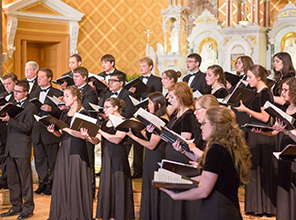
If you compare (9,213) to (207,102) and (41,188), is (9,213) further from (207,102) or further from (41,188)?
(207,102)

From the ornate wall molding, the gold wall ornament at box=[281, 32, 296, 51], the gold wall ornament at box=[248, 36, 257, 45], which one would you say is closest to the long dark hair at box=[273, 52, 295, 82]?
the gold wall ornament at box=[248, 36, 257, 45]

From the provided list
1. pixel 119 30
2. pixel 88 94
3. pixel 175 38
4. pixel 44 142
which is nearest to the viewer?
pixel 88 94

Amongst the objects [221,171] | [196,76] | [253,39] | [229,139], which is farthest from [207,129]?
[253,39]

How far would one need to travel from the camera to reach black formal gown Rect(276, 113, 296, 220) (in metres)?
3.54

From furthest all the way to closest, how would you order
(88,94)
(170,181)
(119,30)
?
(119,30), (88,94), (170,181)

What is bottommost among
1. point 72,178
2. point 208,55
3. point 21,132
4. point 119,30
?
point 72,178

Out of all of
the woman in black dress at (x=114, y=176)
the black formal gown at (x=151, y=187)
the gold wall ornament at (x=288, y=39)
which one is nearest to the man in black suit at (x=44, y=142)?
the woman in black dress at (x=114, y=176)

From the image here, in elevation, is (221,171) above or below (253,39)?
below

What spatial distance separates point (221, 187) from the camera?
2156 mm

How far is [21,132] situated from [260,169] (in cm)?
241

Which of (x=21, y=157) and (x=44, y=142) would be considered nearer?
(x=21, y=157)

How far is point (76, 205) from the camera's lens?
390cm

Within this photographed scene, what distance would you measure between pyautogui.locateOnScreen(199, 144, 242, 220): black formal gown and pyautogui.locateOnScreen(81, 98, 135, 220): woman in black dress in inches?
70.2

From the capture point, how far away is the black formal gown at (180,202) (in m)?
3.31
